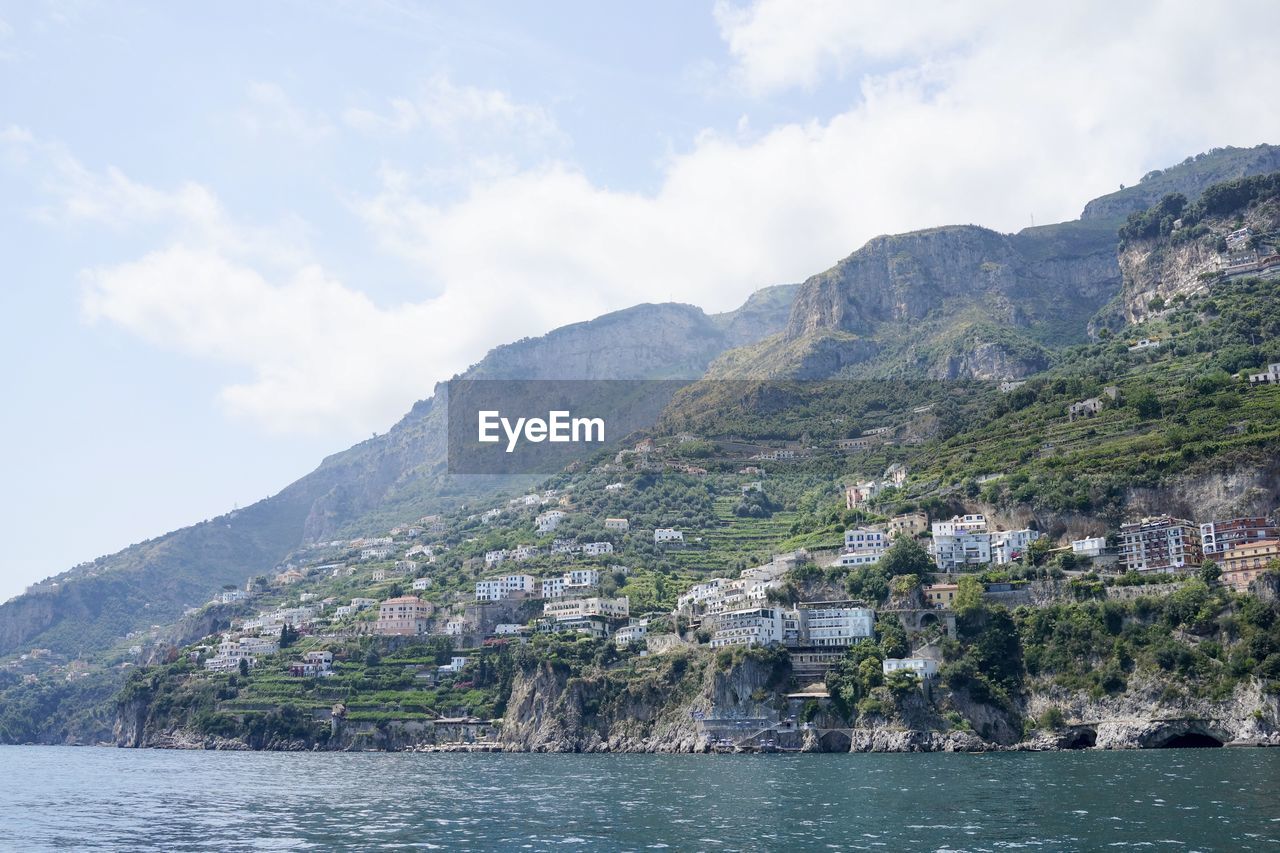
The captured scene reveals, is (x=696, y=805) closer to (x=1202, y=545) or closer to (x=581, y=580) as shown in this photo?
(x=1202, y=545)

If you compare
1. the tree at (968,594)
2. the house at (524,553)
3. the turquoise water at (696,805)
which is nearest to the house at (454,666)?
the house at (524,553)

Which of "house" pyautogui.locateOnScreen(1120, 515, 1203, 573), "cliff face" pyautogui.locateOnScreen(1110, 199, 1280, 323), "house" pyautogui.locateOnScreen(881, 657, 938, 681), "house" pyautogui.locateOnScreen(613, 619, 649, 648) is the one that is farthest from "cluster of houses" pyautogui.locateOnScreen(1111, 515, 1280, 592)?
"cliff face" pyautogui.locateOnScreen(1110, 199, 1280, 323)

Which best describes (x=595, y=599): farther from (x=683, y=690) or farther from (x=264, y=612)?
(x=264, y=612)

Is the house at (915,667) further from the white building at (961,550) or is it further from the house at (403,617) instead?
the house at (403,617)

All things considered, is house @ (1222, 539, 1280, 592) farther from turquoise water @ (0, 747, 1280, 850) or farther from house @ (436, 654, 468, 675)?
house @ (436, 654, 468, 675)

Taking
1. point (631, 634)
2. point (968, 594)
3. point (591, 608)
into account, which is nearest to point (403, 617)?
point (591, 608)

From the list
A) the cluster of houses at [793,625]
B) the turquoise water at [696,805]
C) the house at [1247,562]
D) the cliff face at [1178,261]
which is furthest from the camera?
the cliff face at [1178,261]
